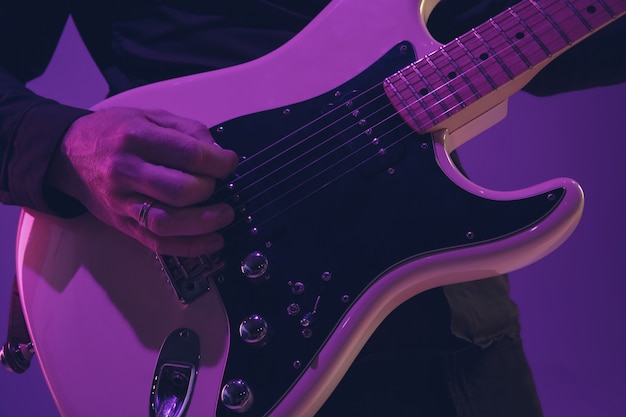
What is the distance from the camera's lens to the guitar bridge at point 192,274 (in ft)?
→ 2.04

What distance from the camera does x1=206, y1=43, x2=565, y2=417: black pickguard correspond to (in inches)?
23.2

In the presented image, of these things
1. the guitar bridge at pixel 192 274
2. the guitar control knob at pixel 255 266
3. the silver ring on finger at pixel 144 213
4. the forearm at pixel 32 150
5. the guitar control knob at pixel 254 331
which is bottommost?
the guitar control knob at pixel 254 331

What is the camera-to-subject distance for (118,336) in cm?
63

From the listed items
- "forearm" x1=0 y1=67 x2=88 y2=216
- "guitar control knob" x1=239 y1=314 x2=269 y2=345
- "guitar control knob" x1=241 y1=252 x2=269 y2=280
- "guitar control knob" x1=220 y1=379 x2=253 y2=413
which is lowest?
"guitar control knob" x1=220 y1=379 x2=253 y2=413

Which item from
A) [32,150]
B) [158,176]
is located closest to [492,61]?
[158,176]

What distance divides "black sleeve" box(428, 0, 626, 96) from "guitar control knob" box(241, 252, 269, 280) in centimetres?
41

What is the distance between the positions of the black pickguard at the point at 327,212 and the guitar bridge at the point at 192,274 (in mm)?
14

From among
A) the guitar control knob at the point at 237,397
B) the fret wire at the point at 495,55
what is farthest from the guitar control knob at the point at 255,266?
the fret wire at the point at 495,55

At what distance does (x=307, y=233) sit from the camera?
2.05 feet

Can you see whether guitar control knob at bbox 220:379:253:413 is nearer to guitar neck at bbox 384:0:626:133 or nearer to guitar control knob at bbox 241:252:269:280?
guitar control knob at bbox 241:252:269:280

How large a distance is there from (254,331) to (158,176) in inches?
7.3

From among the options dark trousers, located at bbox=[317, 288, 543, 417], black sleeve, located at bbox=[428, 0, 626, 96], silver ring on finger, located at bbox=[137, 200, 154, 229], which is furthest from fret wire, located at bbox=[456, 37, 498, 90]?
silver ring on finger, located at bbox=[137, 200, 154, 229]

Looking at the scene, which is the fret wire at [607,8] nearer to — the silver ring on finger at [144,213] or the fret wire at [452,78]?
the fret wire at [452,78]

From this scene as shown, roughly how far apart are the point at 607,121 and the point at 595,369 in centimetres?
71
